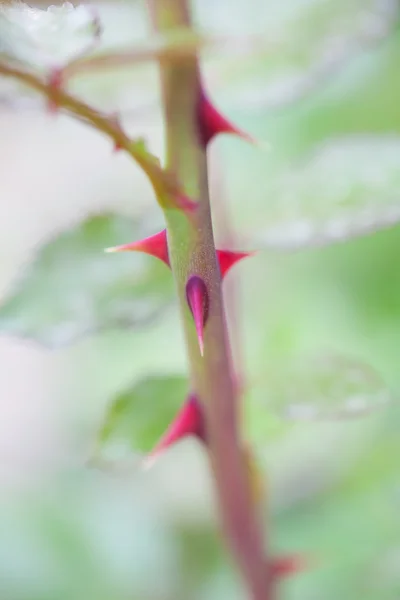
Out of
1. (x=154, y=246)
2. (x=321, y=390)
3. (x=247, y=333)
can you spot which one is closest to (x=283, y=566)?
(x=321, y=390)

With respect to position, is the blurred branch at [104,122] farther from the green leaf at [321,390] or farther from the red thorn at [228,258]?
the green leaf at [321,390]

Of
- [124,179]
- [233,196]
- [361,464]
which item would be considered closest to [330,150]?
[233,196]

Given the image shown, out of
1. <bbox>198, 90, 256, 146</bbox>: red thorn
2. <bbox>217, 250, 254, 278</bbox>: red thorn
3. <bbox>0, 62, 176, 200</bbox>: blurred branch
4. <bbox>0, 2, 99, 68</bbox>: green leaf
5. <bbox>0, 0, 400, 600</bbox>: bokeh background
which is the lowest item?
<bbox>0, 0, 400, 600</bbox>: bokeh background

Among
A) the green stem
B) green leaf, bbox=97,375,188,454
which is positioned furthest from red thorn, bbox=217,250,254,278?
green leaf, bbox=97,375,188,454

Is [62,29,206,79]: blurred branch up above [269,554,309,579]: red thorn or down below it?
above

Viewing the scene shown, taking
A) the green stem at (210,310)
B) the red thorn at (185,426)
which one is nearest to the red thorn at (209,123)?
the green stem at (210,310)

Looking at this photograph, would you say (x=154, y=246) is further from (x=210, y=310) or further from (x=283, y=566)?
(x=283, y=566)

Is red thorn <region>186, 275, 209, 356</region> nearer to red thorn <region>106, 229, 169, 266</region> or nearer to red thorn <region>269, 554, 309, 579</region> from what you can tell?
red thorn <region>106, 229, 169, 266</region>

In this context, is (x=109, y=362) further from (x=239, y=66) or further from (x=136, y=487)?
(x=239, y=66)
